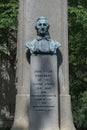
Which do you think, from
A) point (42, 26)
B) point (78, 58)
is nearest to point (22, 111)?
point (42, 26)

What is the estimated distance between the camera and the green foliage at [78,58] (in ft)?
64.0

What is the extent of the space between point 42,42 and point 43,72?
0.96 meters

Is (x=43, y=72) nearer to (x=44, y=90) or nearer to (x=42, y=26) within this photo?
(x=44, y=90)

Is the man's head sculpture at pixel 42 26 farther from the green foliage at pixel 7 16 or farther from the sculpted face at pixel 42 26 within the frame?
→ the green foliage at pixel 7 16

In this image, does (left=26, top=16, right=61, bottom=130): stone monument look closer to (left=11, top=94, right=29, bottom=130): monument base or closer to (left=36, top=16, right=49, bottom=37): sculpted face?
(left=36, top=16, right=49, bottom=37): sculpted face

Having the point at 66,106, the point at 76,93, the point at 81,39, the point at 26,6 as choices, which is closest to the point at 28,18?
the point at 26,6

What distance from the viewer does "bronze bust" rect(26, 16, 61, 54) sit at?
44.7 ft

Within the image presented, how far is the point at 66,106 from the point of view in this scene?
14.3m

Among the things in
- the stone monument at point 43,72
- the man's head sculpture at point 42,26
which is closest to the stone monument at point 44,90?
the stone monument at point 43,72

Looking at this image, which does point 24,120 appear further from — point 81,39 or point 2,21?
point 81,39

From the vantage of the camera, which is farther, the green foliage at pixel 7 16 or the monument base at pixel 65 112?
the green foliage at pixel 7 16

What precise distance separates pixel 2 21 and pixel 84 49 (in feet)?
14.9

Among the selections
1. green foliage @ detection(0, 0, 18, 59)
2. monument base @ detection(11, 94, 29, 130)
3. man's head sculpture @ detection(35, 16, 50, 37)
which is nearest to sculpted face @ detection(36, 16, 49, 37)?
man's head sculpture @ detection(35, 16, 50, 37)

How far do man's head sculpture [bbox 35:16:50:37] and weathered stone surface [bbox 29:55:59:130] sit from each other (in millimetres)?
795
